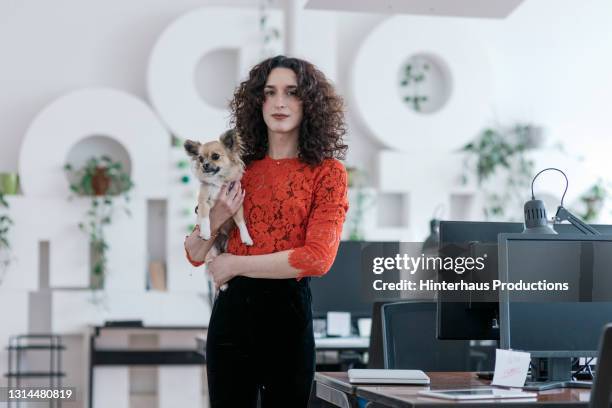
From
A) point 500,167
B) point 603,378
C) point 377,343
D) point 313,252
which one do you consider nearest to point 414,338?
point 377,343

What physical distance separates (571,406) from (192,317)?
175 inches

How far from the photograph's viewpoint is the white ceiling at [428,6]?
14.0 ft

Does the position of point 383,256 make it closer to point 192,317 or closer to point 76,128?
point 192,317

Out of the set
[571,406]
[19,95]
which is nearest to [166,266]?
[19,95]

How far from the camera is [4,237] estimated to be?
6.22m

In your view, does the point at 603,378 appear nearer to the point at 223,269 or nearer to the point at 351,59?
the point at 223,269

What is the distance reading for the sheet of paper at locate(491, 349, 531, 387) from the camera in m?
2.47

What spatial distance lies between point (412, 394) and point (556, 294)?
22.6 inches

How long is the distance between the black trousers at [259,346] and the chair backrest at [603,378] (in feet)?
2.33

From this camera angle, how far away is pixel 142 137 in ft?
21.0

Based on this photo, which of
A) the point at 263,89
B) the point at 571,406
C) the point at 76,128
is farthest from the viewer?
the point at 76,128

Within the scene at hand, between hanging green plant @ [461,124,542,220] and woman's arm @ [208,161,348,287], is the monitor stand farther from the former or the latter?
hanging green plant @ [461,124,542,220]

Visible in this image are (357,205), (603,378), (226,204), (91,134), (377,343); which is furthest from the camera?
(357,205)

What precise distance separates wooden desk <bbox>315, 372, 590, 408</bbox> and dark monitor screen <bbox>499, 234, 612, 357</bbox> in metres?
0.15
